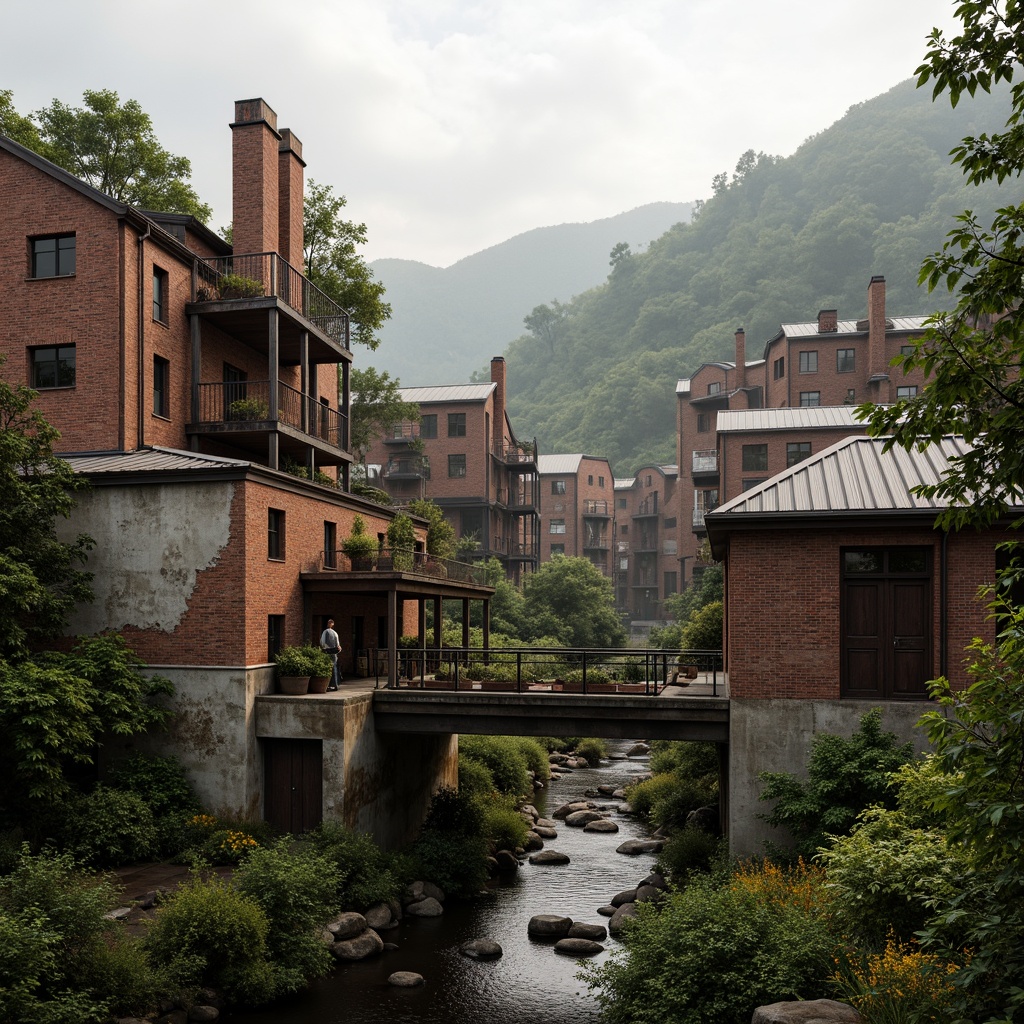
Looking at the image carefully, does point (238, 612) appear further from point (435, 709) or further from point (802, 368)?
point (802, 368)

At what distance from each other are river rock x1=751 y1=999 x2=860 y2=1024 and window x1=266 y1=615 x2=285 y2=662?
14535 millimetres

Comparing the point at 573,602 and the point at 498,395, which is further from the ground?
the point at 498,395

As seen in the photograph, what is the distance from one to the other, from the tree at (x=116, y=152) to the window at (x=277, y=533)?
61.1 ft

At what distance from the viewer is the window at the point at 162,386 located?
2523 cm

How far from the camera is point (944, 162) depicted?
350 feet

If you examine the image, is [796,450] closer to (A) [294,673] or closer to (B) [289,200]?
(B) [289,200]

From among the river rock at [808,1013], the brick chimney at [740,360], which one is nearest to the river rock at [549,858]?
the river rock at [808,1013]

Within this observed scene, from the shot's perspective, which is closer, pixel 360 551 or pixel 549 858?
pixel 549 858

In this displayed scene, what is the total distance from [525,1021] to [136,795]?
9438 millimetres

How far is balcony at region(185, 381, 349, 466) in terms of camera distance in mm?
25953

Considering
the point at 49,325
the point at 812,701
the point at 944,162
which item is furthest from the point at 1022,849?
the point at 944,162

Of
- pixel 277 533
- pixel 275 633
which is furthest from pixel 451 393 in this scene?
pixel 275 633

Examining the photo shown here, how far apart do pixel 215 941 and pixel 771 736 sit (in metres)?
10.9

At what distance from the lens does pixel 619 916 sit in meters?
18.9
